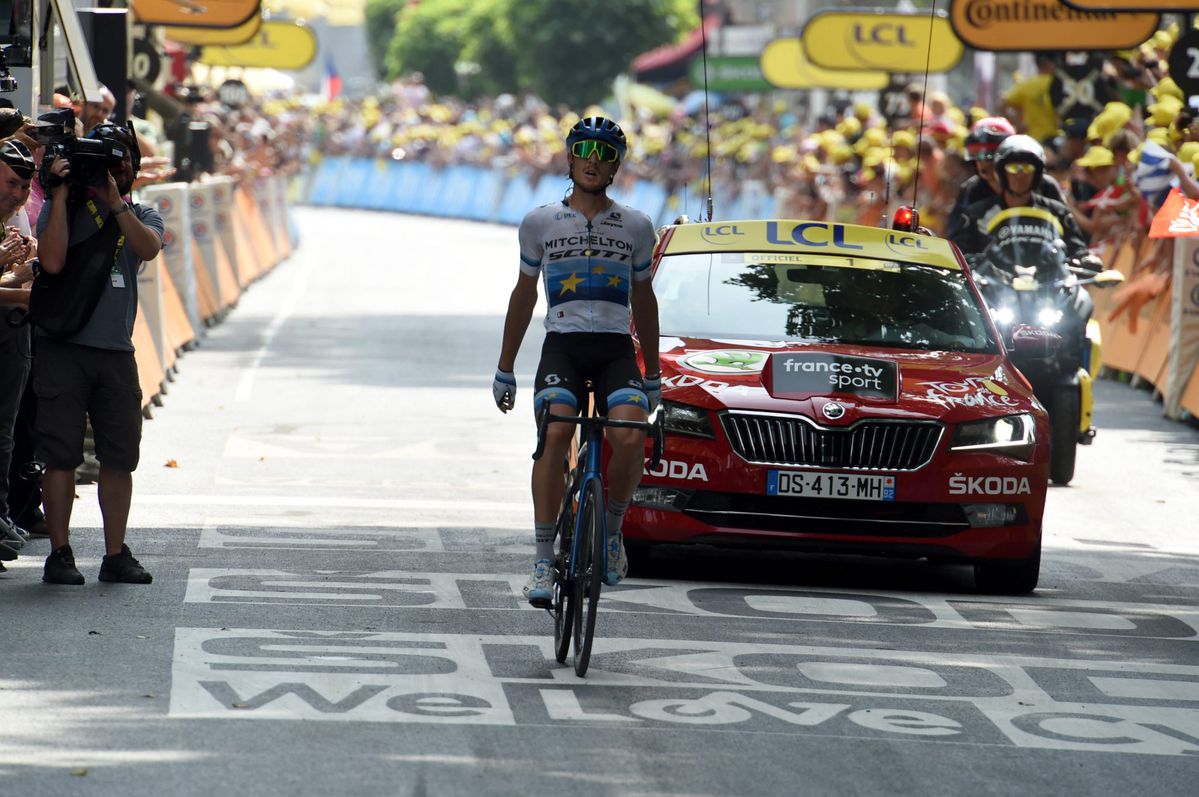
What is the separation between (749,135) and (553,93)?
32.4 m

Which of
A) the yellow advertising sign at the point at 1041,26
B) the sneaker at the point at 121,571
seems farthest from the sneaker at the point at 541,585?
the yellow advertising sign at the point at 1041,26

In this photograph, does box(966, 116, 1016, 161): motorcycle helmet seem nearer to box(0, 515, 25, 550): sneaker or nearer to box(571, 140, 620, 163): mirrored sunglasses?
box(571, 140, 620, 163): mirrored sunglasses

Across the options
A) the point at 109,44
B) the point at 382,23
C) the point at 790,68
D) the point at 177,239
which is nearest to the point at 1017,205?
the point at 109,44

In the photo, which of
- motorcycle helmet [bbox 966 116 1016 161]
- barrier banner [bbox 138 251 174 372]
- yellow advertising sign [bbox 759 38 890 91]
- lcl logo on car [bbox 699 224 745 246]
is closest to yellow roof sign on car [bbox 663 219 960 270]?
lcl logo on car [bbox 699 224 745 246]

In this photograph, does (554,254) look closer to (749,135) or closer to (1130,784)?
(1130,784)

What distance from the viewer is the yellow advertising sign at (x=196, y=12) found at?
72.1ft

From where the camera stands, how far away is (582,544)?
795 centimetres

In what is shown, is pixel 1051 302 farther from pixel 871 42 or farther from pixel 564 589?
pixel 871 42

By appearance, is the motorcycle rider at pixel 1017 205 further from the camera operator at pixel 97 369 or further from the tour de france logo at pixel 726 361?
the camera operator at pixel 97 369

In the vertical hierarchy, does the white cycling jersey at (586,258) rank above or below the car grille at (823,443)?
above

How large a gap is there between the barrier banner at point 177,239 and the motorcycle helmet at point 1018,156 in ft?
25.3

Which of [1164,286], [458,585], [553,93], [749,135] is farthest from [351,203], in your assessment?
[458,585]

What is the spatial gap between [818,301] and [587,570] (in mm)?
3409

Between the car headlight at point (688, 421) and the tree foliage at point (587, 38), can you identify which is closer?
the car headlight at point (688, 421)
